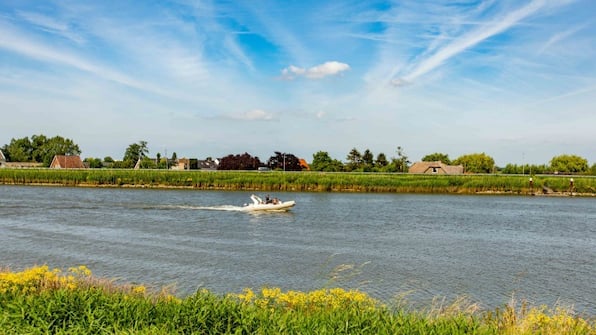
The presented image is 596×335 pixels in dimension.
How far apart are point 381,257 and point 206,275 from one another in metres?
8.07

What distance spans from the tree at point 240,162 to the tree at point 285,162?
10.1 feet

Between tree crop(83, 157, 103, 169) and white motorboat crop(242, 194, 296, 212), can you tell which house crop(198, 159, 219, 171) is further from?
white motorboat crop(242, 194, 296, 212)

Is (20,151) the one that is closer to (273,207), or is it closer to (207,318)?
(273,207)

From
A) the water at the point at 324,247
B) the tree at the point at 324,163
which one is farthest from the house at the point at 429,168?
the water at the point at 324,247

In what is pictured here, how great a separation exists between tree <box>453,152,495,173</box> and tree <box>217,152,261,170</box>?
5127cm

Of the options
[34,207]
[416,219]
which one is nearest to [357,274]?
[416,219]

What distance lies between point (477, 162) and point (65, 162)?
94613mm

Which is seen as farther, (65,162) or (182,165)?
(182,165)

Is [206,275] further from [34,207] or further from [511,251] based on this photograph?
[34,207]

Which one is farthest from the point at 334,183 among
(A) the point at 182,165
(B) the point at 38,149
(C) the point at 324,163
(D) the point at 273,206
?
(B) the point at 38,149

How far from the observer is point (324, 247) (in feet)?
84.0

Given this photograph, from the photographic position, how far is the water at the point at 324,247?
18189 mm

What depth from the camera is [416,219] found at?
38375 millimetres

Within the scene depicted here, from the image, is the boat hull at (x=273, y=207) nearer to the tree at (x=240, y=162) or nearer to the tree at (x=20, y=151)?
the tree at (x=240, y=162)
